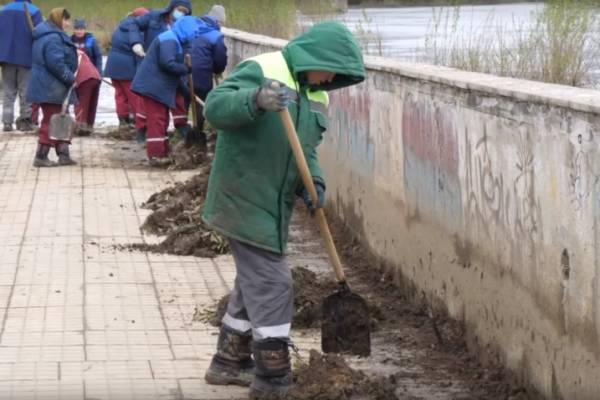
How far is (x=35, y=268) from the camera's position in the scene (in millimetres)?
9211

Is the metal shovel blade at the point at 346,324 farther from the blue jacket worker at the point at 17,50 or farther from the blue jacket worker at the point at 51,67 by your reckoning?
the blue jacket worker at the point at 17,50

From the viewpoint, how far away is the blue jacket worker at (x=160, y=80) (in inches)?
548

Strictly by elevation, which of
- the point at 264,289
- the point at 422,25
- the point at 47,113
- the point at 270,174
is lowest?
the point at 422,25

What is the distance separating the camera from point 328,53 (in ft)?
19.4

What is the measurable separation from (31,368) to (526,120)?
2.56 meters

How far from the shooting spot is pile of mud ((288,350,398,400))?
6.17 metres

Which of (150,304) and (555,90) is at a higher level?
(555,90)

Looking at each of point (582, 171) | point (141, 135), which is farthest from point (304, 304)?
point (141, 135)

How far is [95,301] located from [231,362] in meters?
1.96

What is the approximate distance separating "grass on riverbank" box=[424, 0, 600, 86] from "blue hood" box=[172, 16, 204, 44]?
11.8 feet

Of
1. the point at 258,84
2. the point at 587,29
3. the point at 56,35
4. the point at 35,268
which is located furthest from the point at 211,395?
the point at 56,35

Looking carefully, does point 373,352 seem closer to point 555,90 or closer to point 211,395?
point 211,395

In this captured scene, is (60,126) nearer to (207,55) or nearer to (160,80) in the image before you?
(160,80)

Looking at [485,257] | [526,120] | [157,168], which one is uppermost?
[526,120]
